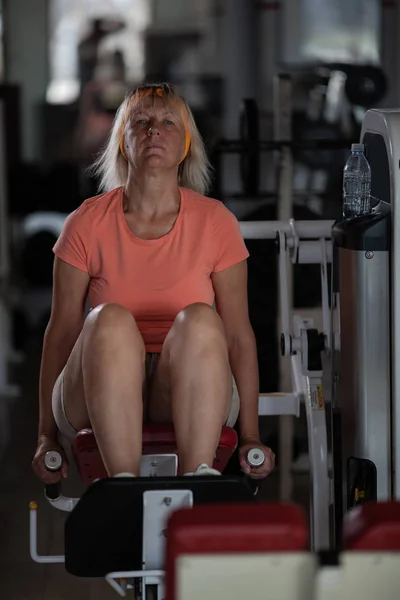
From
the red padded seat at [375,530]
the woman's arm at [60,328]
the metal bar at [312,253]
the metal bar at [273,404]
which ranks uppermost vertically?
the metal bar at [312,253]

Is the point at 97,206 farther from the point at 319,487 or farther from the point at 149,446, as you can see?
the point at 319,487

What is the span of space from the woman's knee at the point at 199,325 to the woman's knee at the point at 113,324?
0.08 meters

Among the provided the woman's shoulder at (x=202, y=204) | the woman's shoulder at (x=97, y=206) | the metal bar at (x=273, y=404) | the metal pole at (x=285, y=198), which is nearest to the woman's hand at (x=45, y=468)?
the woman's shoulder at (x=97, y=206)

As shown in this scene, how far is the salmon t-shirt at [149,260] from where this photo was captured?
230 cm

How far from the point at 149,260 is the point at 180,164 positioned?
292 millimetres

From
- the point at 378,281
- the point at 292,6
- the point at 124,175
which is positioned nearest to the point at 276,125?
the point at 124,175

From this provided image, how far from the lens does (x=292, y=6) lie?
672 cm

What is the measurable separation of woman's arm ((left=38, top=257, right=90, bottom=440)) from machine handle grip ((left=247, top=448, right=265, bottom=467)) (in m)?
0.42

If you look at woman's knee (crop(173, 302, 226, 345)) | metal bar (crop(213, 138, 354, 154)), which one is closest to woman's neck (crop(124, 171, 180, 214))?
woman's knee (crop(173, 302, 226, 345))

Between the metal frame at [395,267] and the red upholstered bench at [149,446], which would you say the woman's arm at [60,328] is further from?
the metal frame at [395,267]

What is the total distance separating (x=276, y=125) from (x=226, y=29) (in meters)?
2.88

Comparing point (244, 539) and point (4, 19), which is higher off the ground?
point (4, 19)

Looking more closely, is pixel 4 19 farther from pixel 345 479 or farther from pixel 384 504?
pixel 384 504

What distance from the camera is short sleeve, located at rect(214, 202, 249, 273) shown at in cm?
234
